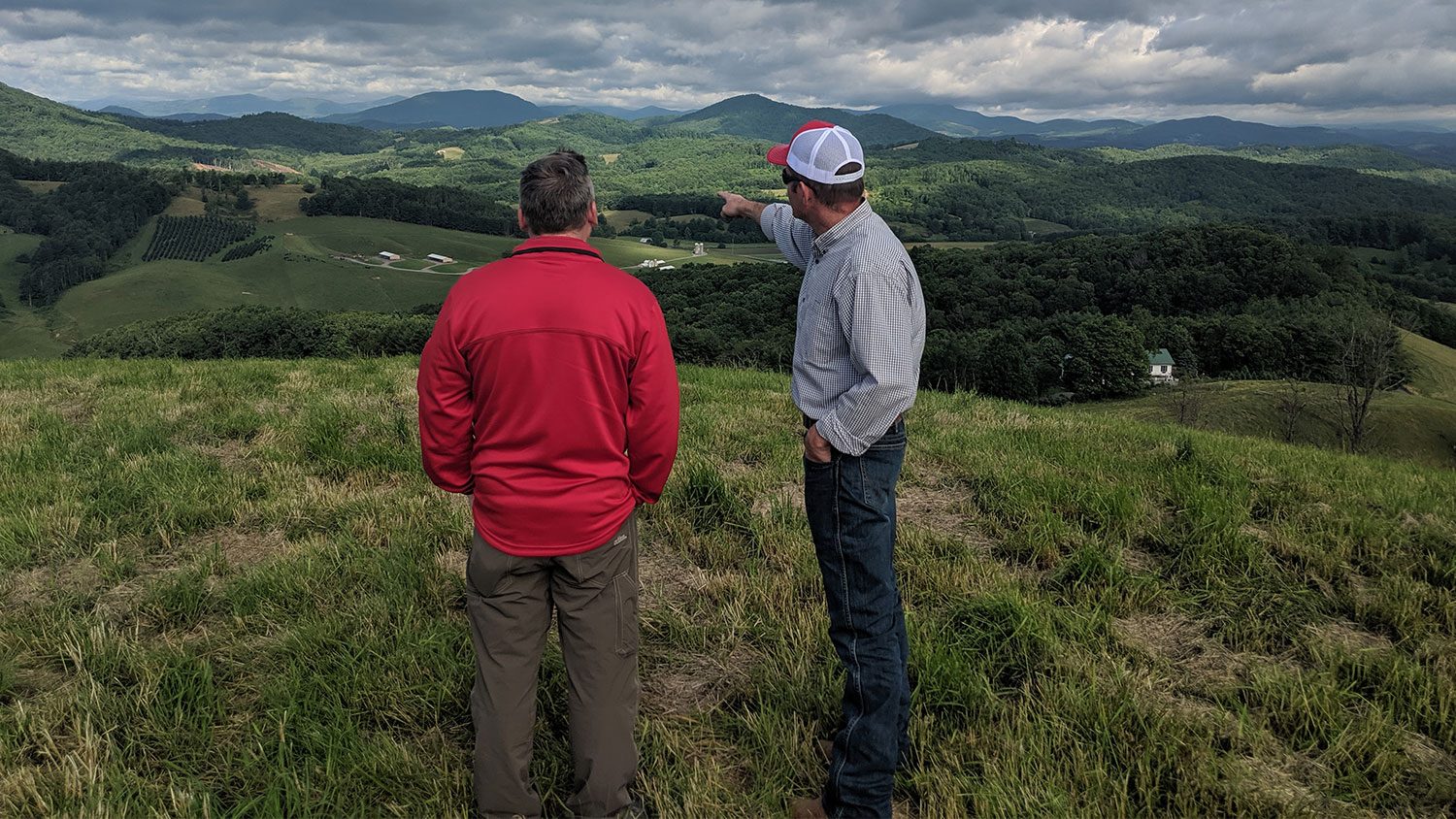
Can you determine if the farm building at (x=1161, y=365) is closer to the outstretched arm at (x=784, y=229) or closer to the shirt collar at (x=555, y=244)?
the outstretched arm at (x=784, y=229)

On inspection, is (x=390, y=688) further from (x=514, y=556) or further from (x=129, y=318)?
(x=129, y=318)

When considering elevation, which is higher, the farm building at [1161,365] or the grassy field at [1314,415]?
the grassy field at [1314,415]

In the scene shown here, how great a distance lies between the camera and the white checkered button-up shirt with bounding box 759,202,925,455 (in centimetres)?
275

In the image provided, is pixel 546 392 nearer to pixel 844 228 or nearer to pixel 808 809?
pixel 844 228

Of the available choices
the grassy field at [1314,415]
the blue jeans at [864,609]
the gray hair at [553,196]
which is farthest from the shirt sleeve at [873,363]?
the grassy field at [1314,415]

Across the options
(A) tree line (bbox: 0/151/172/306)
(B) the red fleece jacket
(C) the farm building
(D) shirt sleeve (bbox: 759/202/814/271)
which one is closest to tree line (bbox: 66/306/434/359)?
(D) shirt sleeve (bbox: 759/202/814/271)

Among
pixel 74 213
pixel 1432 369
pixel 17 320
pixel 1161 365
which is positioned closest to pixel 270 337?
pixel 17 320

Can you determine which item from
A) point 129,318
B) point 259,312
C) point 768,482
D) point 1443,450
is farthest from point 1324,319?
point 129,318

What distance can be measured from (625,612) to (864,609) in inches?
40.3

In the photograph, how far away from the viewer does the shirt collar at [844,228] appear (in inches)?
117

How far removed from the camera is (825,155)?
114 inches

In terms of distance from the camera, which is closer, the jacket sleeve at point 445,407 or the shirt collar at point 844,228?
the jacket sleeve at point 445,407

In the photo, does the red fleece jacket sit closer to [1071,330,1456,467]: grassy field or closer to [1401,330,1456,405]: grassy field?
[1071,330,1456,467]: grassy field

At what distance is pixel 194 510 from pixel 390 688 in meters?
3.20
